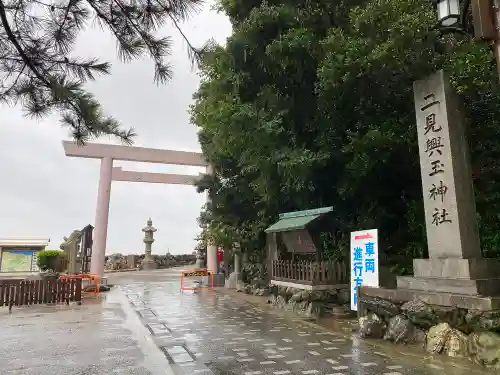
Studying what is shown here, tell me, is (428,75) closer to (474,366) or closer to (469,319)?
(469,319)

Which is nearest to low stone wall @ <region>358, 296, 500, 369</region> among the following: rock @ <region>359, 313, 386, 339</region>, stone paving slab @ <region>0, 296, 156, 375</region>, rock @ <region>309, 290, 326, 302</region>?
rock @ <region>359, 313, 386, 339</region>

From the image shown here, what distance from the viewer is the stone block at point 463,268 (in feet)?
19.6

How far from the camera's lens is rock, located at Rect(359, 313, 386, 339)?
694 centimetres

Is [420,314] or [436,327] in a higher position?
[420,314]

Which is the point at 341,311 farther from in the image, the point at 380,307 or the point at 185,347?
the point at 185,347

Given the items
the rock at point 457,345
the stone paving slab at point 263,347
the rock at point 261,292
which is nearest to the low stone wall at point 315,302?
the stone paving slab at point 263,347

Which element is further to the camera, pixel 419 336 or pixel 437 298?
pixel 419 336

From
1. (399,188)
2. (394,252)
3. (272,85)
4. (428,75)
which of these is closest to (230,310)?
(394,252)

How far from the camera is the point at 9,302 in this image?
1145 centimetres

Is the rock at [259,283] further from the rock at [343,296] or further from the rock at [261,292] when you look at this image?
the rock at [343,296]

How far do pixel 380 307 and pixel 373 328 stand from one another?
0.40 metres

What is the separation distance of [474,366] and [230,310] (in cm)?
671

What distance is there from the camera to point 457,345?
5.71 m

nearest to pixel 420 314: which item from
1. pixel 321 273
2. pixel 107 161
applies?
pixel 321 273
